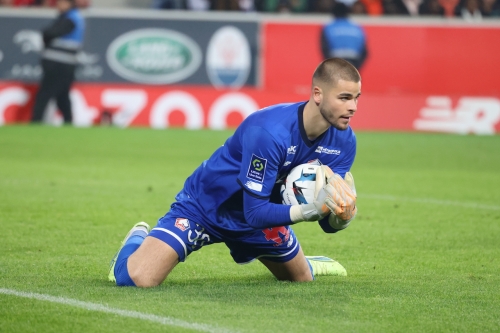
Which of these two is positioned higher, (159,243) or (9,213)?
(159,243)

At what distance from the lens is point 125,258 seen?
6.22m

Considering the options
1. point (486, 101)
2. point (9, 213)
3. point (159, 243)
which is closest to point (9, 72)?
point (486, 101)

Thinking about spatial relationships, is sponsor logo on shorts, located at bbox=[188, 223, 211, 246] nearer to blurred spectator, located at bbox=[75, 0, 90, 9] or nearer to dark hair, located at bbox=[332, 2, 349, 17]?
dark hair, located at bbox=[332, 2, 349, 17]

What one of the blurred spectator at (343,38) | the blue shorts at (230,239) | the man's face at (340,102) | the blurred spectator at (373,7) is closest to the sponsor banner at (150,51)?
the blurred spectator at (343,38)

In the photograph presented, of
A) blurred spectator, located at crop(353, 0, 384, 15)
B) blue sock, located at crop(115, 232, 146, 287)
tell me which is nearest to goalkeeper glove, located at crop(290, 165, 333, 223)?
blue sock, located at crop(115, 232, 146, 287)

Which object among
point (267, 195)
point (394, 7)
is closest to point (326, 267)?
point (267, 195)

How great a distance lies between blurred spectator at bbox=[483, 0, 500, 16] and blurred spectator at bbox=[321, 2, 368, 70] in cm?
330

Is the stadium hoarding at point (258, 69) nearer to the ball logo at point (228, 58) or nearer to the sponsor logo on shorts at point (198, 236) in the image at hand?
the ball logo at point (228, 58)

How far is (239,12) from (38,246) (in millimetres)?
14957

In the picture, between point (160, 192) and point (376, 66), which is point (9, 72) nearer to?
point (376, 66)

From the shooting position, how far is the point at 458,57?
21484 millimetres

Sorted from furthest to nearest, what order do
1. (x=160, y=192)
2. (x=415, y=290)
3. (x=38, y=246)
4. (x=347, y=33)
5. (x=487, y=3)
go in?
(x=487, y=3), (x=347, y=33), (x=160, y=192), (x=38, y=246), (x=415, y=290)

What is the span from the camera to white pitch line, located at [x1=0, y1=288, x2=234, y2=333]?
4891mm

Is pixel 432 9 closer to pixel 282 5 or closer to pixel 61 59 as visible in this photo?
pixel 282 5
